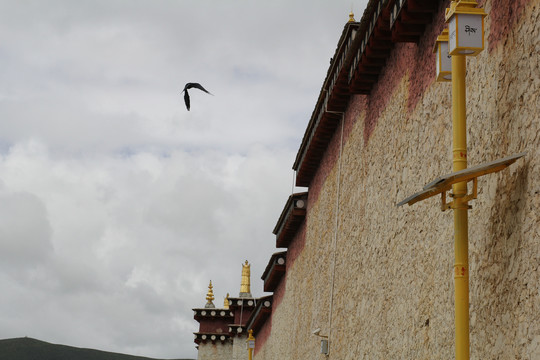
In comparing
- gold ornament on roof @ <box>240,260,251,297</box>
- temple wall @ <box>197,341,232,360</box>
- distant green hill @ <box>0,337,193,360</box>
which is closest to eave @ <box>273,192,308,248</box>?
gold ornament on roof @ <box>240,260,251,297</box>

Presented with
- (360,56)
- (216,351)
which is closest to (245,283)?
(216,351)

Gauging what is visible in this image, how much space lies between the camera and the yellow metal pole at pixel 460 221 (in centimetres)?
636

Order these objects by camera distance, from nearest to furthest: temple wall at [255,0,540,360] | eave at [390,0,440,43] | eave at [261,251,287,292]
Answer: temple wall at [255,0,540,360], eave at [390,0,440,43], eave at [261,251,287,292]

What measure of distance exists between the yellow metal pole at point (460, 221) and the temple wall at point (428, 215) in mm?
262

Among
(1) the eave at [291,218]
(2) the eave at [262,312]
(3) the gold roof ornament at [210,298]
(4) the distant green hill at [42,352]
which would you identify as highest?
(4) the distant green hill at [42,352]

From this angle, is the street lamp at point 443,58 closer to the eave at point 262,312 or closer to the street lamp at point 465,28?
the street lamp at point 465,28

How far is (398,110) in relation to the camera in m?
10.4

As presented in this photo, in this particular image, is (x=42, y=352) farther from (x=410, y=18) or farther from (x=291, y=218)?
(x=410, y=18)

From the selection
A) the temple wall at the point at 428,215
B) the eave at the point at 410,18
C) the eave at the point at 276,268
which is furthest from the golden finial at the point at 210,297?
the eave at the point at 410,18

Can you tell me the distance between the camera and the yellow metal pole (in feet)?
20.9

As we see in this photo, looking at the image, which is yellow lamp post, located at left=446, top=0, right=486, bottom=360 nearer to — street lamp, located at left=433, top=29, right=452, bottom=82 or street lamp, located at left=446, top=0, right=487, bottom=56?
street lamp, located at left=446, top=0, right=487, bottom=56

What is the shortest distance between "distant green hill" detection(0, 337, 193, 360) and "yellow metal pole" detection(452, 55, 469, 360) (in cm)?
13053

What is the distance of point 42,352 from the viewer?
136875mm

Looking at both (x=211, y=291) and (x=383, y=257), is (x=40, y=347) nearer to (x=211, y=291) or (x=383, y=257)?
(x=211, y=291)
